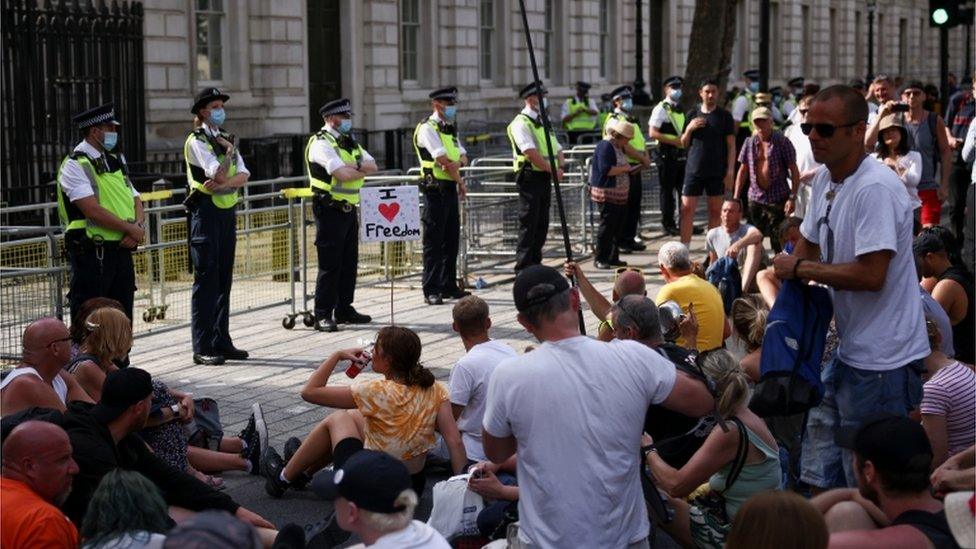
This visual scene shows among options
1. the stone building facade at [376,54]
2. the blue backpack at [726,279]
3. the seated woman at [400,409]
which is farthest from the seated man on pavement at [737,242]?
the stone building facade at [376,54]

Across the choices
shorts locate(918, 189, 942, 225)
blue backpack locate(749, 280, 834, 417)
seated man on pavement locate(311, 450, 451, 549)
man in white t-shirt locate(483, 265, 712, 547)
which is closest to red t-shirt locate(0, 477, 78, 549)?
seated man on pavement locate(311, 450, 451, 549)

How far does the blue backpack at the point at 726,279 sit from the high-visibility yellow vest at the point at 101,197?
4.30 m

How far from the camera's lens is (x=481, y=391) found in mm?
7492

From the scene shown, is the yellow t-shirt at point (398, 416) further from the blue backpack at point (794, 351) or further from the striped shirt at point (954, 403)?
the striped shirt at point (954, 403)

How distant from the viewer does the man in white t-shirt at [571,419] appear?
5082mm

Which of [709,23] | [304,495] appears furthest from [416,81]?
[304,495]

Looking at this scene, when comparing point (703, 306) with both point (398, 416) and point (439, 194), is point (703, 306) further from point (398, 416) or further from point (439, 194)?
point (439, 194)

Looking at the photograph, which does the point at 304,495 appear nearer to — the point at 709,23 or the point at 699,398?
the point at 699,398

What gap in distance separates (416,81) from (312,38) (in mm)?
3919

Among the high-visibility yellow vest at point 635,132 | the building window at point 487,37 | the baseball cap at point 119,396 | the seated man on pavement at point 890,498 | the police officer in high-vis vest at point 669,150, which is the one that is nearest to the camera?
the seated man on pavement at point 890,498

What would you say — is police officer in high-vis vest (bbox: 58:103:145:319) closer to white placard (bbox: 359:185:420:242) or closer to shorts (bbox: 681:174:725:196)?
white placard (bbox: 359:185:420:242)

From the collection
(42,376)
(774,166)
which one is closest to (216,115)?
(42,376)

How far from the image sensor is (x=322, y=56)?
2888 cm

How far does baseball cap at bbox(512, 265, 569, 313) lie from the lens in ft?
16.9
